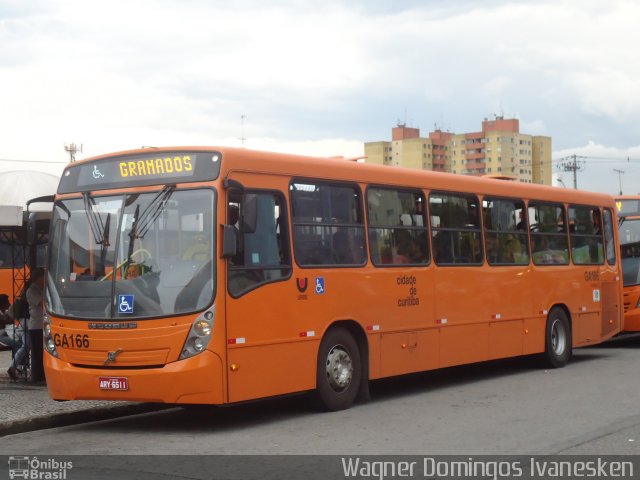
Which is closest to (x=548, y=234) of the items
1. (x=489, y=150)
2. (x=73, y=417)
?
(x=73, y=417)

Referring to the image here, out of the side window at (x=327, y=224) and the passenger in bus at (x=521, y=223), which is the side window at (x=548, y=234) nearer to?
the passenger in bus at (x=521, y=223)

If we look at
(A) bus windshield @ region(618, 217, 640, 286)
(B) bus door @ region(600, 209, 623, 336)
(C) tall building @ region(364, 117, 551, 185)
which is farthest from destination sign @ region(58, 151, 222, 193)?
(C) tall building @ region(364, 117, 551, 185)

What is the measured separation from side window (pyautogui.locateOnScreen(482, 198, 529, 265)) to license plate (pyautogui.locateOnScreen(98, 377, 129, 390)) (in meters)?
6.57

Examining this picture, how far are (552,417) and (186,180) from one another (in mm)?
4619

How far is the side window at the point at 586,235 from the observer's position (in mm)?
17594

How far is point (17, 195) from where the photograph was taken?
60.7 ft

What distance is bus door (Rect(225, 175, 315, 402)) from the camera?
34.1ft

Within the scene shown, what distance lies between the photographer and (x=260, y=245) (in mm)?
10875

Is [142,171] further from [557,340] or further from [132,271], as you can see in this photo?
[557,340]

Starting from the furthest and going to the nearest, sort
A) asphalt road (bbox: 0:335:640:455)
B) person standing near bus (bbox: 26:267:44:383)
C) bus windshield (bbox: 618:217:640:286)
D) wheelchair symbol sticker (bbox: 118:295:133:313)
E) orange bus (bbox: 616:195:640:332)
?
bus windshield (bbox: 618:217:640:286) < orange bus (bbox: 616:195:640:332) < person standing near bus (bbox: 26:267:44:383) < wheelchair symbol sticker (bbox: 118:295:133:313) < asphalt road (bbox: 0:335:640:455)

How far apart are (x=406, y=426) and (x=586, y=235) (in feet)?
28.5

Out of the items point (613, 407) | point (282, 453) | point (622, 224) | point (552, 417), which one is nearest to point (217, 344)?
point (282, 453)

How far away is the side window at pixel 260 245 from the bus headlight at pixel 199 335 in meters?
0.40

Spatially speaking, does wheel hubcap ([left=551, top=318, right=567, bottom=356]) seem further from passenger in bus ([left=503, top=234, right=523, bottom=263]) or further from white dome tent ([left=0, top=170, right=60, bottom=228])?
white dome tent ([left=0, top=170, right=60, bottom=228])
